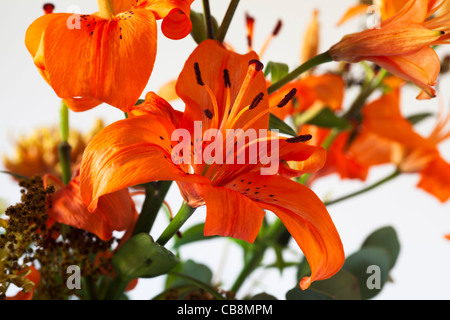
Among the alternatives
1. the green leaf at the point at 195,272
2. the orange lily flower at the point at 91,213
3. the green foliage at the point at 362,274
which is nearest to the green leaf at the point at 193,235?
the green leaf at the point at 195,272

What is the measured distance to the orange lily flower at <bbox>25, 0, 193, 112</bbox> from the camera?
29cm

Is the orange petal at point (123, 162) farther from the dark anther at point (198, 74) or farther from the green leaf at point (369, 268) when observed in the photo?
the green leaf at point (369, 268)

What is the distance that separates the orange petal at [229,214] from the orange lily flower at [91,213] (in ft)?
0.27

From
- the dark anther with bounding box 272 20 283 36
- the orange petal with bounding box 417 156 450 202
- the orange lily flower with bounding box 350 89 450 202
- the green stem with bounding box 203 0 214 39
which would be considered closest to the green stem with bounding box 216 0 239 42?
the green stem with bounding box 203 0 214 39

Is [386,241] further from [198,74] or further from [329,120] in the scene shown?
[198,74]

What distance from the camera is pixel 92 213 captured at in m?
0.35

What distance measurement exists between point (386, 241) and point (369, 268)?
0.27ft

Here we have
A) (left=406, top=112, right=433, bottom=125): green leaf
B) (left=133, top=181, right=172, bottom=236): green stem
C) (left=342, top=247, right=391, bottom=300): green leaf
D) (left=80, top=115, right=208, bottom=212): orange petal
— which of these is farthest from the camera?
(left=406, top=112, right=433, bottom=125): green leaf

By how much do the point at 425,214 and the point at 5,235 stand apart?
4.12ft

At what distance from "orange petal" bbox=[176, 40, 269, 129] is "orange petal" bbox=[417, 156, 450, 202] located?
0.39 m

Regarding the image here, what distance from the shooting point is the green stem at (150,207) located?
1.25 ft

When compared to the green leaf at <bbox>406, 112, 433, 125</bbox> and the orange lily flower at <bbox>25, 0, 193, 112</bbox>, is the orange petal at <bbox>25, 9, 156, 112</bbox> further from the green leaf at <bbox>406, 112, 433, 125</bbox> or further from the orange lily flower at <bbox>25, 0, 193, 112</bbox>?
the green leaf at <bbox>406, 112, 433, 125</bbox>

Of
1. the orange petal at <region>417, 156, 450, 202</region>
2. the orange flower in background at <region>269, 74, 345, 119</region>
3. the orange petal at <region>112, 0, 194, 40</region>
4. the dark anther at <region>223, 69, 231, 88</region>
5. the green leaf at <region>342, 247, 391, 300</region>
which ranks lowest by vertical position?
the green leaf at <region>342, 247, 391, 300</region>
